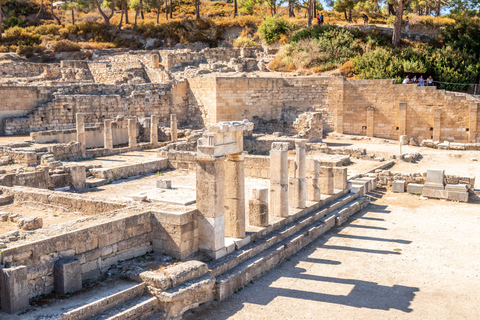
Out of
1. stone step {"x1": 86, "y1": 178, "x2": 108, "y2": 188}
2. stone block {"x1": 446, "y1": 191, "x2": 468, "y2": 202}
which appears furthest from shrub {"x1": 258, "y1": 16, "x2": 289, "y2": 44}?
stone step {"x1": 86, "y1": 178, "x2": 108, "y2": 188}

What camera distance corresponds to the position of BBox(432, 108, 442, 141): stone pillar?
1043 inches

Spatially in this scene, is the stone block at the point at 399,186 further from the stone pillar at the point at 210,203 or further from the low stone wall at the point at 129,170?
the stone pillar at the point at 210,203

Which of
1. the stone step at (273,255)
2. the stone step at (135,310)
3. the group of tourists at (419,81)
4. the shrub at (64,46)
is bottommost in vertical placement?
the stone step at (273,255)

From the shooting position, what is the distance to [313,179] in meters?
13.5

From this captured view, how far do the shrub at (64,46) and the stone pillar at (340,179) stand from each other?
3063 centimetres

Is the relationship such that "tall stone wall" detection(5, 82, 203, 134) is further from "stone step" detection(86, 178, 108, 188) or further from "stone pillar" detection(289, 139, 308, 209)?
"stone pillar" detection(289, 139, 308, 209)

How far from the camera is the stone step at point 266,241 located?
900 centimetres

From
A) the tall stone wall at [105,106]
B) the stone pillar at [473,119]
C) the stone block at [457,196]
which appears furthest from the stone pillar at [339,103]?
the stone block at [457,196]

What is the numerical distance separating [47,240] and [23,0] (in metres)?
54.1

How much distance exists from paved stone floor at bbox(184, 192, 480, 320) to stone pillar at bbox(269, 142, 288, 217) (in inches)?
47.7

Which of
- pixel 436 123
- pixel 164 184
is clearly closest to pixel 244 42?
pixel 436 123

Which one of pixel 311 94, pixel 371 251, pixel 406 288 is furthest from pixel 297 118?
pixel 406 288

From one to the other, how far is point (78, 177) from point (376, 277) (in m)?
8.97

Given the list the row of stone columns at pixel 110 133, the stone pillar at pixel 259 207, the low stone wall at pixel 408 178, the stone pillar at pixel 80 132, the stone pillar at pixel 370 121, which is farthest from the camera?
the stone pillar at pixel 370 121
